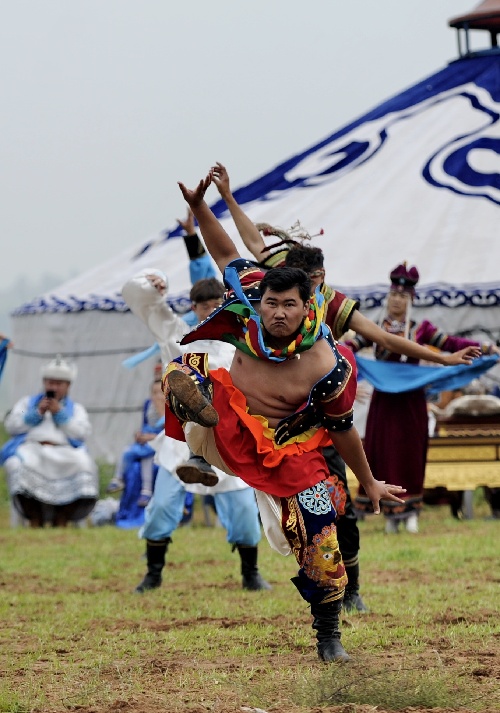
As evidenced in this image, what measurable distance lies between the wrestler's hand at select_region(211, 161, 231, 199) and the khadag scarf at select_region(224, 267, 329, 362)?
37.6 inches

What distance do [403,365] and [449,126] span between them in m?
6.94

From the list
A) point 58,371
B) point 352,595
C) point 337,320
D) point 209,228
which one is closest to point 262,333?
point 209,228

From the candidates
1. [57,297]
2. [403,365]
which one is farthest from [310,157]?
[403,365]

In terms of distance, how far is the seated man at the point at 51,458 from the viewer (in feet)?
36.6

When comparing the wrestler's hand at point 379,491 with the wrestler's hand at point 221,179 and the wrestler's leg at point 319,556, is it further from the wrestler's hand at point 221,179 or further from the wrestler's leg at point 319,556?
the wrestler's hand at point 221,179

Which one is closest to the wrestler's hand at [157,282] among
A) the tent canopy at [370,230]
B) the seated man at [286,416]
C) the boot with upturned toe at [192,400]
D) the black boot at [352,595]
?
the black boot at [352,595]

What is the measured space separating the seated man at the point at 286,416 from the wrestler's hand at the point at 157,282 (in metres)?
2.07

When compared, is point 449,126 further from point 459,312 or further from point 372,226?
point 459,312

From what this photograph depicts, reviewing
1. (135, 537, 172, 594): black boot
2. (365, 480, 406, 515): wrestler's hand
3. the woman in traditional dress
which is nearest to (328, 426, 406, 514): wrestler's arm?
(365, 480, 406, 515): wrestler's hand

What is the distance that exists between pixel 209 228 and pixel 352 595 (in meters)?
1.66

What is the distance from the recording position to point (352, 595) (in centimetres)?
562

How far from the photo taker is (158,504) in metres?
6.43

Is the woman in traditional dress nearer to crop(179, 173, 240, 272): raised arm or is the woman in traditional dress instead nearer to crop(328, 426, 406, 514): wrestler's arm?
crop(179, 173, 240, 272): raised arm

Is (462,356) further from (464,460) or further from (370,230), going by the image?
(370,230)
